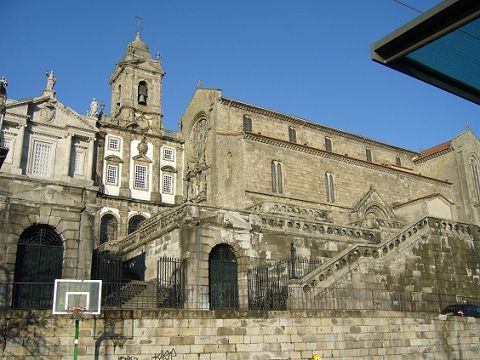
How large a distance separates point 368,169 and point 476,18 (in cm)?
3935

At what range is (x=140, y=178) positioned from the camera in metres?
46.4

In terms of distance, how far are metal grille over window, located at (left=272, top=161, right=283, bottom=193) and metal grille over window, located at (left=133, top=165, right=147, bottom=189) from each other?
14818mm

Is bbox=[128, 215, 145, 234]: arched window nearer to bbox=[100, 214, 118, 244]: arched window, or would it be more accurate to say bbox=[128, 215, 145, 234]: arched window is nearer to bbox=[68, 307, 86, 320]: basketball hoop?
bbox=[100, 214, 118, 244]: arched window

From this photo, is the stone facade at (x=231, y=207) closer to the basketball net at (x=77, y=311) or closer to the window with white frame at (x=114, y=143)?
the window with white frame at (x=114, y=143)

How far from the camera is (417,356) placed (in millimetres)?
20000

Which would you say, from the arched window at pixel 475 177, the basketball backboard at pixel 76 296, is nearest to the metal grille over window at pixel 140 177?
the arched window at pixel 475 177

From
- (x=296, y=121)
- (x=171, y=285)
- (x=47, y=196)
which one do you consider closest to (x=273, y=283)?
(x=171, y=285)

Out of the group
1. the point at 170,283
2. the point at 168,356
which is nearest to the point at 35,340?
the point at 168,356

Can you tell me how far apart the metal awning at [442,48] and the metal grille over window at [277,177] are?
31.2m

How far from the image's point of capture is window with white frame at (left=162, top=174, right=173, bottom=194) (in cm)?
4738

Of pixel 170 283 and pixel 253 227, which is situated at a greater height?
pixel 253 227

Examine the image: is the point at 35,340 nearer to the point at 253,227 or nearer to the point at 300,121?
the point at 253,227

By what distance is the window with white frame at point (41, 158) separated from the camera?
41.3m

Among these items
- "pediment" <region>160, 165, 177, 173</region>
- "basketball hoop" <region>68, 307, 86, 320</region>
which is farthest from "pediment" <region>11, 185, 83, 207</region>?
"pediment" <region>160, 165, 177, 173</region>
